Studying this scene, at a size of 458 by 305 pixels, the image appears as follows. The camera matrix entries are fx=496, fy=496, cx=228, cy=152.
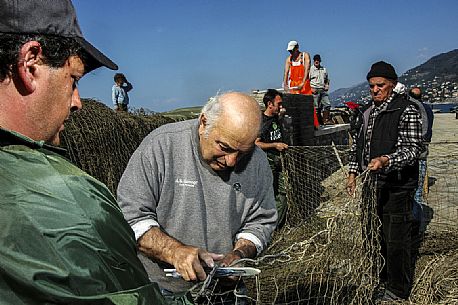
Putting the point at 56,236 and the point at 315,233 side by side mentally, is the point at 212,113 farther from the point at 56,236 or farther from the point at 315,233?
the point at 315,233

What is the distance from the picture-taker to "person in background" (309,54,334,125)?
40.8ft

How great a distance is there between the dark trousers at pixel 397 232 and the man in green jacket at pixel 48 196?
4012 mm

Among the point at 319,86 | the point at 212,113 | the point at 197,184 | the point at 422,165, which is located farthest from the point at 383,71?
the point at 319,86

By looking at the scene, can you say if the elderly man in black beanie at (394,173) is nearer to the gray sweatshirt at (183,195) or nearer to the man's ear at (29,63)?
the gray sweatshirt at (183,195)

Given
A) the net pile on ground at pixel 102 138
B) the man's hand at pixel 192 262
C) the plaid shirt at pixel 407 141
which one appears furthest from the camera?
the net pile on ground at pixel 102 138

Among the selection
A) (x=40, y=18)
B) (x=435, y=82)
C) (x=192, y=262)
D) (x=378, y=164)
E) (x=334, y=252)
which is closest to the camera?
(x=40, y=18)

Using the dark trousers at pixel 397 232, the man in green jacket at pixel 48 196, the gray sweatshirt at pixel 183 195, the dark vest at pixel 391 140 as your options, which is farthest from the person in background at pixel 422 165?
the man in green jacket at pixel 48 196

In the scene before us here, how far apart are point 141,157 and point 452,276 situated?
414 cm

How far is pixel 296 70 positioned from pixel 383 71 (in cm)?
577

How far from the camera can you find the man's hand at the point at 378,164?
4383 millimetres

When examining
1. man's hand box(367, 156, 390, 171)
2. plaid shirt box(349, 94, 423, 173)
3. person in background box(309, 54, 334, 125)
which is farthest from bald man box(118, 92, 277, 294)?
person in background box(309, 54, 334, 125)

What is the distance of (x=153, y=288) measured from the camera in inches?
45.2

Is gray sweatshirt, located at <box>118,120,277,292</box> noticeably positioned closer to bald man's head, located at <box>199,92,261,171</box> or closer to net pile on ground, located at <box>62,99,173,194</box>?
bald man's head, located at <box>199,92,261,171</box>

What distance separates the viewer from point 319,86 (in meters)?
12.5
